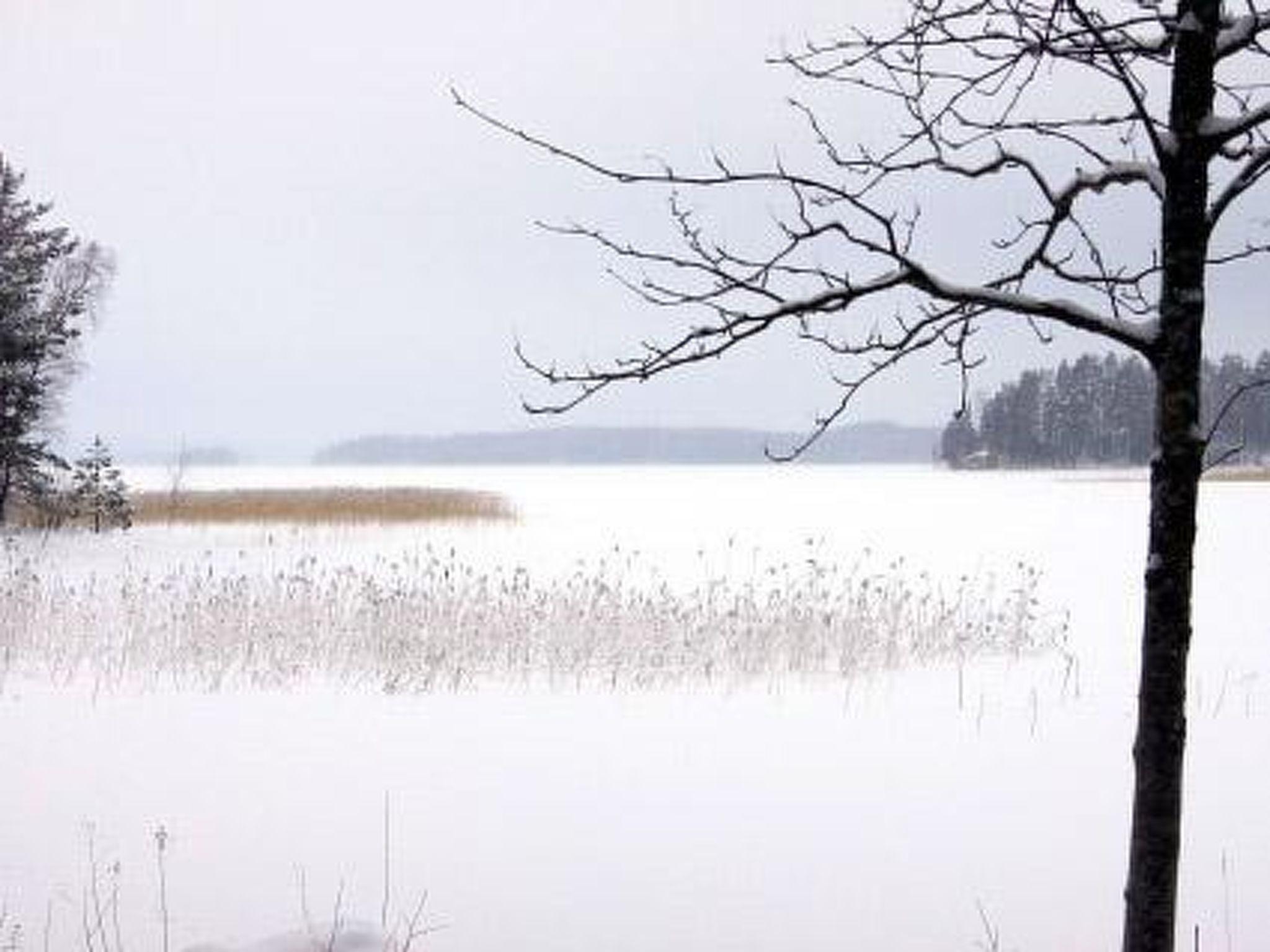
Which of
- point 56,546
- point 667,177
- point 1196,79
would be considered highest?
point 1196,79

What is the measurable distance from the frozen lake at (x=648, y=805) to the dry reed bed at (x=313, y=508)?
54.0 ft

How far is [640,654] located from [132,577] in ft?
32.9

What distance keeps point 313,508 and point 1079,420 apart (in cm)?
8188

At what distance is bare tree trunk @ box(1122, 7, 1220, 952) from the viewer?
3230 mm

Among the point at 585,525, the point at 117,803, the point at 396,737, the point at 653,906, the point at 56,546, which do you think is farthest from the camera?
the point at 585,525

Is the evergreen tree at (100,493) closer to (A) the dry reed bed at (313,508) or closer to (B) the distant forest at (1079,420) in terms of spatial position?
(A) the dry reed bed at (313,508)

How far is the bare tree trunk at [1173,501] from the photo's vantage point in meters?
3.23

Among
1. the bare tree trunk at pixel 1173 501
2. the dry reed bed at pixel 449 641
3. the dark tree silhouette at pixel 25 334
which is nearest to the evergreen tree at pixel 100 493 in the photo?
the dark tree silhouette at pixel 25 334

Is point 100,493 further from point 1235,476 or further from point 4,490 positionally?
point 1235,476

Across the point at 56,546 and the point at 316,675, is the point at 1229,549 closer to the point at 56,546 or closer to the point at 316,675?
the point at 316,675

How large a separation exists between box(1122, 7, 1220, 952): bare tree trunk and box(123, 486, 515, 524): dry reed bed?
2439 centimetres

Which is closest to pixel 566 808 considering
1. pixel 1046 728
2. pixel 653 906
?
pixel 653 906

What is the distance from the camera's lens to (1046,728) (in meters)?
8.51

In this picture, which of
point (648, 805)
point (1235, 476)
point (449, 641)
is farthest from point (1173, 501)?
point (1235, 476)
